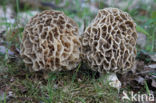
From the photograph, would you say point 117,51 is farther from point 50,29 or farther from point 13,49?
point 13,49

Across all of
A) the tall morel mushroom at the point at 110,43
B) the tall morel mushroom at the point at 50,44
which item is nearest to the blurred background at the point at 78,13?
the tall morel mushroom at the point at 110,43

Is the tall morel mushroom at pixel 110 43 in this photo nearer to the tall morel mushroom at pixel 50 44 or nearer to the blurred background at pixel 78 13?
the tall morel mushroom at pixel 50 44

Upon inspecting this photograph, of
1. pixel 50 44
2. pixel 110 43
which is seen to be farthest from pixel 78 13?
pixel 50 44

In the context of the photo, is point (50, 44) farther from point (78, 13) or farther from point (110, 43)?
point (78, 13)

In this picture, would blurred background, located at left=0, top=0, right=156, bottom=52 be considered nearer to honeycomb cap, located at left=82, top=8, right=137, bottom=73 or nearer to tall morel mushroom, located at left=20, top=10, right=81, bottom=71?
honeycomb cap, located at left=82, top=8, right=137, bottom=73

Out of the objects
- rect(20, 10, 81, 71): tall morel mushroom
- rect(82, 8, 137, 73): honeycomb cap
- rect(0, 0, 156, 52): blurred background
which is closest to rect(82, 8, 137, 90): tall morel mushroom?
rect(82, 8, 137, 73): honeycomb cap

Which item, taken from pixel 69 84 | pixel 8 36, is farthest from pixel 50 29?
pixel 8 36
